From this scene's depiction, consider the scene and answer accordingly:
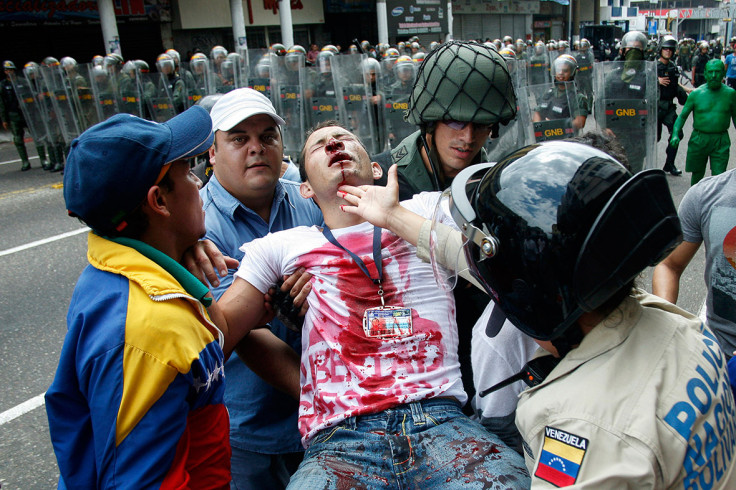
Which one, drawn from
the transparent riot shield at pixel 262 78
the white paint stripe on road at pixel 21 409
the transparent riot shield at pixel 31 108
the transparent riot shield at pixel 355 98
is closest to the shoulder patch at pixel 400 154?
the white paint stripe on road at pixel 21 409

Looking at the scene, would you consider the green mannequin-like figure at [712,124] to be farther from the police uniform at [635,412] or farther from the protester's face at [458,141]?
the police uniform at [635,412]

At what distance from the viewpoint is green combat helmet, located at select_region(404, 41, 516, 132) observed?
2516mm

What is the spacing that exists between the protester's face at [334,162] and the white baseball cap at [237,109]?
251mm

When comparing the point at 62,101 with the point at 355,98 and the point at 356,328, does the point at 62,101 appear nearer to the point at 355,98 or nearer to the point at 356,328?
the point at 355,98

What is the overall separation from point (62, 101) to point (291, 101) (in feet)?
18.1

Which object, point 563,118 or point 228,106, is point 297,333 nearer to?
point 228,106

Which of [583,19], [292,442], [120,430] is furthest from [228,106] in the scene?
[583,19]

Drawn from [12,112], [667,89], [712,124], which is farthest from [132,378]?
[12,112]

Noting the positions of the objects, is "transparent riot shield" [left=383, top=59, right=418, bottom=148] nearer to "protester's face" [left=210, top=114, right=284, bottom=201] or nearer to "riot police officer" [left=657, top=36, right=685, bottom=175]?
"riot police officer" [left=657, top=36, right=685, bottom=175]

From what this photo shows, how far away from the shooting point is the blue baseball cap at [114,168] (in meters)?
1.47

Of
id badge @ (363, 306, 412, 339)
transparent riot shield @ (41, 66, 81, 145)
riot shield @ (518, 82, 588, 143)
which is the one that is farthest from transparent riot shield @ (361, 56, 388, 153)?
id badge @ (363, 306, 412, 339)

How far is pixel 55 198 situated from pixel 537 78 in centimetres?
1273

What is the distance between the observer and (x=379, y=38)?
30.6 meters

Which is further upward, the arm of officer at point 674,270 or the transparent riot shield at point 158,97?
the transparent riot shield at point 158,97
